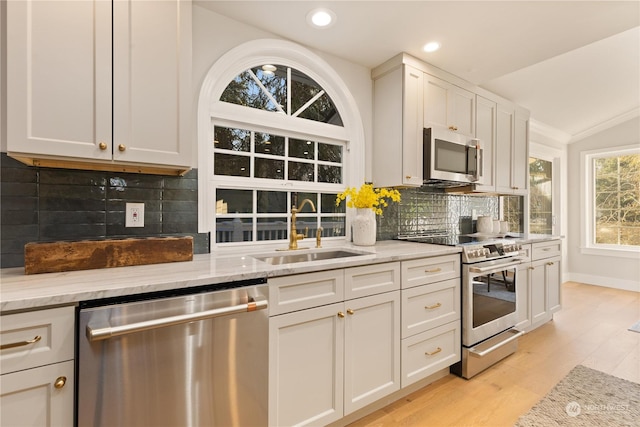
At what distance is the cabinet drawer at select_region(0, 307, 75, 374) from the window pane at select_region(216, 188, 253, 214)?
1.11 meters

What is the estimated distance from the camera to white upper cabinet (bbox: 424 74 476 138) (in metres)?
2.61

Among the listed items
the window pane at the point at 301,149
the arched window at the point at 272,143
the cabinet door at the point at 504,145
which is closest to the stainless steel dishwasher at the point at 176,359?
the arched window at the point at 272,143

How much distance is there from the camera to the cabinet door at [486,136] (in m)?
3.05

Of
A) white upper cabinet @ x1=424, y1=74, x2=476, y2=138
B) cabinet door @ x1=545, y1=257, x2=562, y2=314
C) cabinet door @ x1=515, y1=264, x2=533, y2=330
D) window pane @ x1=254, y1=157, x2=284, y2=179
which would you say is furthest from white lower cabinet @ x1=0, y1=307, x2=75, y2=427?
cabinet door @ x1=545, y1=257, x2=562, y2=314

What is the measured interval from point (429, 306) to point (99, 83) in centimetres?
224

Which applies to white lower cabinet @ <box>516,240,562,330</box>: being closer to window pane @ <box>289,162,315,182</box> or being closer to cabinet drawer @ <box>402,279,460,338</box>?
cabinet drawer @ <box>402,279,460,338</box>

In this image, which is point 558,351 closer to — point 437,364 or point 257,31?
point 437,364

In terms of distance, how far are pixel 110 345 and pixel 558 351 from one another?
339 cm

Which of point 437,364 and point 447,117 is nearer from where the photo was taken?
point 437,364

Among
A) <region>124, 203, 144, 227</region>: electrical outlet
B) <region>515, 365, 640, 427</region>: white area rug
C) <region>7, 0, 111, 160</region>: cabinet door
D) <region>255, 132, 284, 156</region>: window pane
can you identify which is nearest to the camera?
<region>7, 0, 111, 160</region>: cabinet door

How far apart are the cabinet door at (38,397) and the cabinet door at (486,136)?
11.0 ft

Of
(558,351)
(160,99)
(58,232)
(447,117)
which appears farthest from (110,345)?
(558,351)

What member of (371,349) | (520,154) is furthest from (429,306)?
(520,154)

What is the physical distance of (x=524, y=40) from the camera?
226 cm
